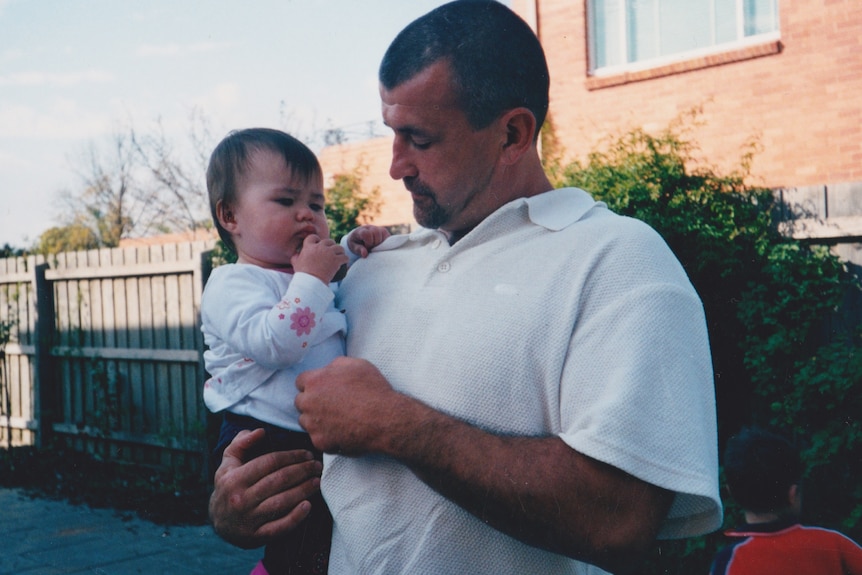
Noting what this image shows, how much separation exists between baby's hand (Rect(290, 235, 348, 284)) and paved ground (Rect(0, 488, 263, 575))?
13.3 feet

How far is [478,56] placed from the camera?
198 cm

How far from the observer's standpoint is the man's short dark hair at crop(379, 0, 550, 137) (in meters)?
1.97

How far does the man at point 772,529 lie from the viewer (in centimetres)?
299

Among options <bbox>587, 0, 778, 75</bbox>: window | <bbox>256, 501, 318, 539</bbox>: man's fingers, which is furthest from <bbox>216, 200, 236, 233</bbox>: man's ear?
<bbox>587, 0, 778, 75</bbox>: window

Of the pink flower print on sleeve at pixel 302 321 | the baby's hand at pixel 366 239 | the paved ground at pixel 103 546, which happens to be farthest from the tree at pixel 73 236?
the pink flower print on sleeve at pixel 302 321

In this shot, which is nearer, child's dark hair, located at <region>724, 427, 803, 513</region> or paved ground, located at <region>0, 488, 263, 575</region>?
child's dark hair, located at <region>724, 427, 803, 513</region>

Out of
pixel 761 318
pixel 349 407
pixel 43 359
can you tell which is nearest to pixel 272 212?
pixel 349 407

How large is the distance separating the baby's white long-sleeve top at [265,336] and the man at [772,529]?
1.86 meters

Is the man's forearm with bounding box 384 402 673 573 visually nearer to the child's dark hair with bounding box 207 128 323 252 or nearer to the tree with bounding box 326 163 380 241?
the child's dark hair with bounding box 207 128 323 252

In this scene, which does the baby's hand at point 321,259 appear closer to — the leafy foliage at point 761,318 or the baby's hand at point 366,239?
the baby's hand at point 366,239

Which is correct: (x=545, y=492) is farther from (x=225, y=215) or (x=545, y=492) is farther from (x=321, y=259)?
(x=225, y=215)

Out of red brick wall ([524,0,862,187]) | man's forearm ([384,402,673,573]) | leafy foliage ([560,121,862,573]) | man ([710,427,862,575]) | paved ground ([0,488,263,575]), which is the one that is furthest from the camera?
red brick wall ([524,0,862,187])

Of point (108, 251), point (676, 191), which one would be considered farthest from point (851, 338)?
point (108, 251)

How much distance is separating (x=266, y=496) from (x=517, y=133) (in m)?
1.05
